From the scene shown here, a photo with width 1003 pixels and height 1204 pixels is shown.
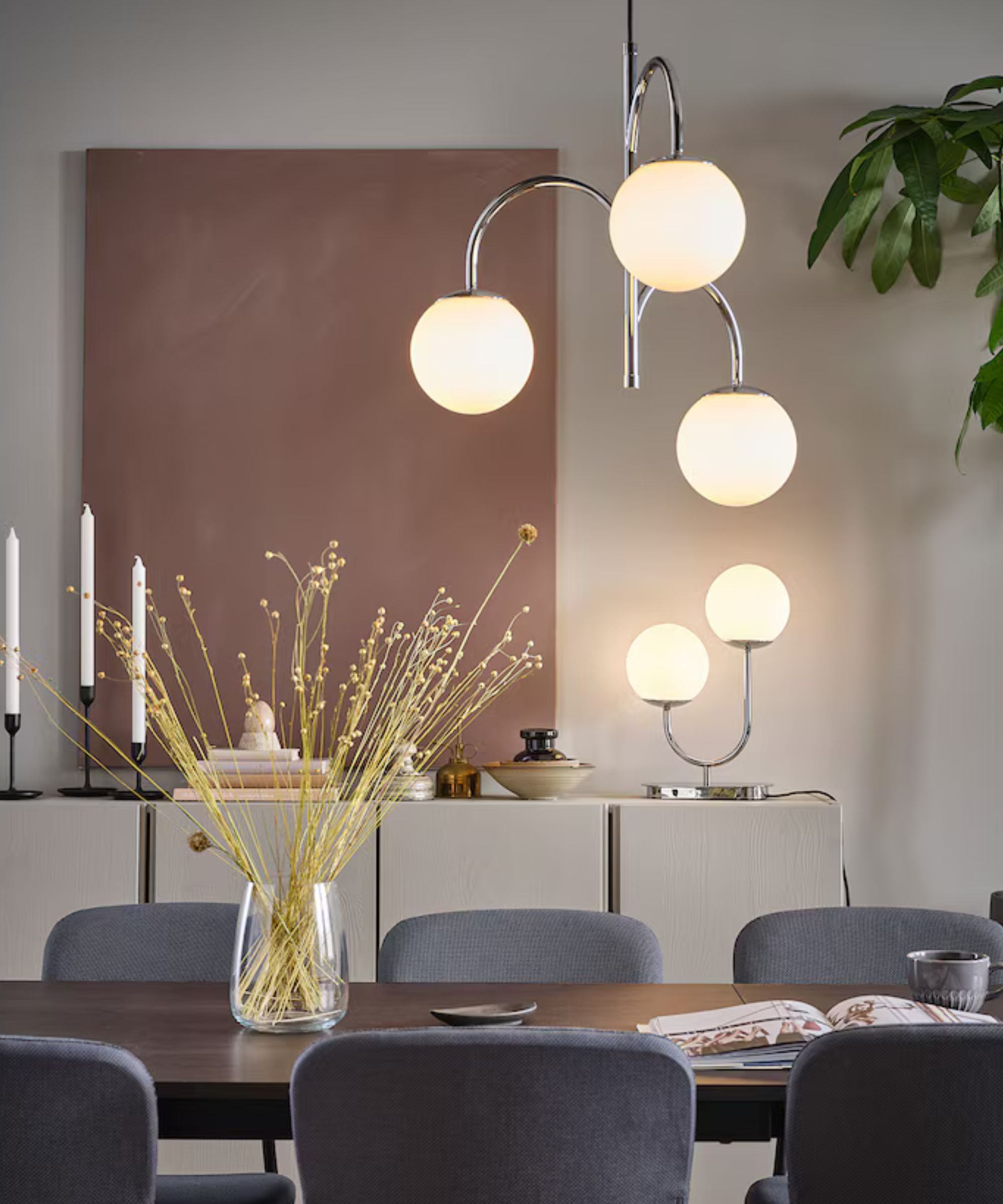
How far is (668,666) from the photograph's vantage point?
11.2ft

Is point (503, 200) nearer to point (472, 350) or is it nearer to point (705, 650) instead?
point (472, 350)

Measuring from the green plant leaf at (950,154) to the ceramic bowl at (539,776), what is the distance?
5.50ft

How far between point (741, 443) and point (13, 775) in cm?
206

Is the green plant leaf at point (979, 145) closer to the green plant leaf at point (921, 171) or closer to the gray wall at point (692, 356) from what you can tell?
the green plant leaf at point (921, 171)

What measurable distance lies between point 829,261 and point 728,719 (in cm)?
123

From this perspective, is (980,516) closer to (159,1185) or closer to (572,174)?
(572,174)

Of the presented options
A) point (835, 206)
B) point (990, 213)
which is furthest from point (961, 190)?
point (835, 206)

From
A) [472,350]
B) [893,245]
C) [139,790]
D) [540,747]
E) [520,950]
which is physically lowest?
[520,950]

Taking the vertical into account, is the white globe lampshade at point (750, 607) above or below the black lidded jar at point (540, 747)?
above

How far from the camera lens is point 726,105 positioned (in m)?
3.79

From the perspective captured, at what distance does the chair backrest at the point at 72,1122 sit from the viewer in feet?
4.94

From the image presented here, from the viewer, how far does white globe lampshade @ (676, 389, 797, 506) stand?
2.42 meters

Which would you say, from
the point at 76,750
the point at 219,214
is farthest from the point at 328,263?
the point at 76,750

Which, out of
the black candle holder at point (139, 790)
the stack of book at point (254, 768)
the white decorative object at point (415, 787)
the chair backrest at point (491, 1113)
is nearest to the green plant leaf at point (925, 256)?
the white decorative object at point (415, 787)
